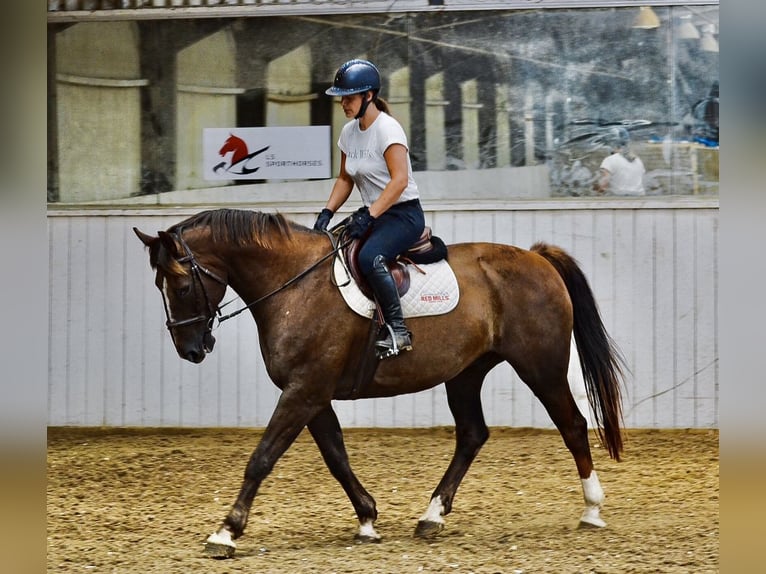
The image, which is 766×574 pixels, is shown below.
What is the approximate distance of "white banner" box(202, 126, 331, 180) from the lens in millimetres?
8242

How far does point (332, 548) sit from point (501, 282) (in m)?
1.58

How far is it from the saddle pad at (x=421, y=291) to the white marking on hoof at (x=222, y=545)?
1195 mm

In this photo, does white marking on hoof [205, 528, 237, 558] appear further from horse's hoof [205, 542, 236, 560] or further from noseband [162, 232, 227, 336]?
noseband [162, 232, 227, 336]

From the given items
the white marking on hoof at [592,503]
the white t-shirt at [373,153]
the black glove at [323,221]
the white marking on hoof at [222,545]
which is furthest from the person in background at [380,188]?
the white marking on hoof at [592,503]

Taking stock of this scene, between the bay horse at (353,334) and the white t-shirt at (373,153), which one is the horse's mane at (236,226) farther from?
the white t-shirt at (373,153)

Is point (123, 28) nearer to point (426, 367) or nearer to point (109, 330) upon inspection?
point (109, 330)

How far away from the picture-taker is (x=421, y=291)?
198 inches

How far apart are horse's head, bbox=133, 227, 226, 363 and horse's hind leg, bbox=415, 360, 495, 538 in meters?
1.34

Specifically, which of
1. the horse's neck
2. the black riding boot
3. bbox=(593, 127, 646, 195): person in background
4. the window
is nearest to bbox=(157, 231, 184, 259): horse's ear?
the horse's neck

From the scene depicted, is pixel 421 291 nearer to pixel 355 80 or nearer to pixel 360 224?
pixel 360 224

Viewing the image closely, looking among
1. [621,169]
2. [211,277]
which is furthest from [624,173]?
[211,277]

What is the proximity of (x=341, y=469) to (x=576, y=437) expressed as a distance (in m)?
1.23

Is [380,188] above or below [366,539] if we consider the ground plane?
above

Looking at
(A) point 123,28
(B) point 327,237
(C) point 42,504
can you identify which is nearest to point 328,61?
(A) point 123,28
